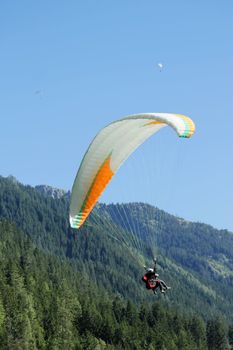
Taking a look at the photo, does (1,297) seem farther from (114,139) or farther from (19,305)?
(114,139)

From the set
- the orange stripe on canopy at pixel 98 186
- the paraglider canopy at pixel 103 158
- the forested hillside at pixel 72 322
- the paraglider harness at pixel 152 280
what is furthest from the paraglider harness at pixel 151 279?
the forested hillside at pixel 72 322

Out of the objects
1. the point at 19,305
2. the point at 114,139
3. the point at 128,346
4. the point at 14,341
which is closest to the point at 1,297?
the point at 19,305

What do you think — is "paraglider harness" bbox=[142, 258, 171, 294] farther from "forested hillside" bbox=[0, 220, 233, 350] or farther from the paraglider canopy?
"forested hillside" bbox=[0, 220, 233, 350]

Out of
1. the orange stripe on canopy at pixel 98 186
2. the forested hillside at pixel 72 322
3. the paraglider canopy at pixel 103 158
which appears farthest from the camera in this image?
the forested hillside at pixel 72 322

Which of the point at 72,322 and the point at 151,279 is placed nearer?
the point at 151,279

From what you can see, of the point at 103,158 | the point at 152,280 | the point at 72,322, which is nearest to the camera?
the point at 152,280

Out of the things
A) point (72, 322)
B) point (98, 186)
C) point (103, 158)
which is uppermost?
point (103, 158)

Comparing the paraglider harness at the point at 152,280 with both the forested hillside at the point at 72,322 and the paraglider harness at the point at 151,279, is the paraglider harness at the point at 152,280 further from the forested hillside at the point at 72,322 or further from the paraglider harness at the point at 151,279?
the forested hillside at the point at 72,322

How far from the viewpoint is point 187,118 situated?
A: 33750 millimetres

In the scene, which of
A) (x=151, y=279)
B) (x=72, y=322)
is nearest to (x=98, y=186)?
(x=151, y=279)

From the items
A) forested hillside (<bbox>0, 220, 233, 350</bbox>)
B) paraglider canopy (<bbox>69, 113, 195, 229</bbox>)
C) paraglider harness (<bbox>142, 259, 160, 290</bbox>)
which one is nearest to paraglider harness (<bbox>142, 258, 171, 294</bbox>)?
paraglider harness (<bbox>142, 259, 160, 290</bbox>)

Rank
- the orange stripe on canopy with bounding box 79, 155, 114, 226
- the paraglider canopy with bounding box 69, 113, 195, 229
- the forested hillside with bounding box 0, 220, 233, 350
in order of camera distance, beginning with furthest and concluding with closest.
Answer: the forested hillside with bounding box 0, 220, 233, 350 < the orange stripe on canopy with bounding box 79, 155, 114, 226 < the paraglider canopy with bounding box 69, 113, 195, 229

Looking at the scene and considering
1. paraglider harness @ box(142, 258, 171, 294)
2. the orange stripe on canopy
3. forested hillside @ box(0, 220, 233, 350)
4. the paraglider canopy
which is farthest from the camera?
forested hillside @ box(0, 220, 233, 350)

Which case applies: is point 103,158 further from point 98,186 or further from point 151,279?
point 151,279
